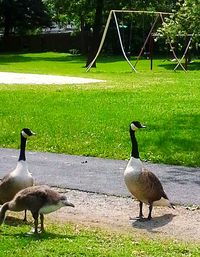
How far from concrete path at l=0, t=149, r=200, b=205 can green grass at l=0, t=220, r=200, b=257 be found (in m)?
2.00

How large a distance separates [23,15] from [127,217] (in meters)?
60.3

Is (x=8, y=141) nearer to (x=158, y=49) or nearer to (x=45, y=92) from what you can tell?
(x=45, y=92)

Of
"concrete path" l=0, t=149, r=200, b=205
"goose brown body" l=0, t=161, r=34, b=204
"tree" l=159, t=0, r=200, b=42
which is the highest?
"tree" l=159, t=0, r=200, b=42

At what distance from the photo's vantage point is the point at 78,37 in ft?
223

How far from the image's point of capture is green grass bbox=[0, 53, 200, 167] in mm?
13484

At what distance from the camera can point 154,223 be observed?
836 centimetres

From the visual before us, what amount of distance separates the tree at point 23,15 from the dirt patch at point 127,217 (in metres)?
57.9

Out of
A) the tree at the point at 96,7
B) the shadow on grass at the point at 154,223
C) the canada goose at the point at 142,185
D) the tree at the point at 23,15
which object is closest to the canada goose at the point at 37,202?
the shadow on grass at the point at 154,223

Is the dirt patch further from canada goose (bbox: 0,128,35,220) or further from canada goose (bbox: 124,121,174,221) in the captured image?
canada goose (bbox: 0,128,35,220)

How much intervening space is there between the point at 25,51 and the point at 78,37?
19.6ft

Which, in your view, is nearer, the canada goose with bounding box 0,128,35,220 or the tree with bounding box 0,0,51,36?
the canada goose with bounding box 0,128,35,220

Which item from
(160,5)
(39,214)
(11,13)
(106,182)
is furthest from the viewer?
(11,13)

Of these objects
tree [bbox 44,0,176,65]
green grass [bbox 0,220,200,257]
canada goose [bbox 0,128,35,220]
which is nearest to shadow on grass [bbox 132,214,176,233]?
green grass [bbox 0,220,200,257]

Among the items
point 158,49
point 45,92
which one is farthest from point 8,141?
point 158,49
